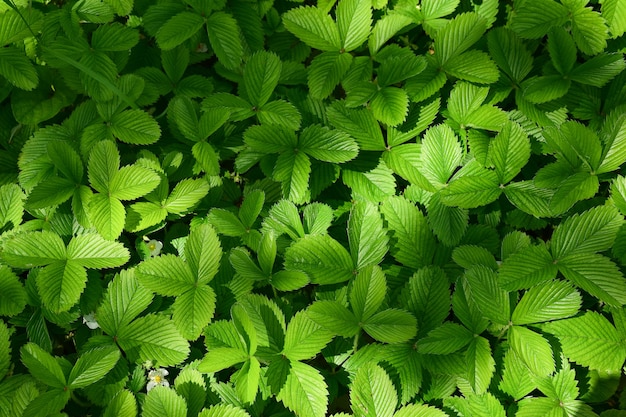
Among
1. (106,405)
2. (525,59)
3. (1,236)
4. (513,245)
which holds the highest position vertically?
(525,59)

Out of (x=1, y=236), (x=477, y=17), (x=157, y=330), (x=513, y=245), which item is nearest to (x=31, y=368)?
(x=157, y=330)

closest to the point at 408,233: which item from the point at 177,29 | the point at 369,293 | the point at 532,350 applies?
the point at 369,293

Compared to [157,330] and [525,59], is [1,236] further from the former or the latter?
[525,59]

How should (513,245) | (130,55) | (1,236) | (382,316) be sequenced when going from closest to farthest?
1. (382,316)
2. (513,245)
3. (1,236)
4. (130,55)

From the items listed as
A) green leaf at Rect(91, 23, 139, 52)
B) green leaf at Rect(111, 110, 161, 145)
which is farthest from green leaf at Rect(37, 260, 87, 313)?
green leaf at Rect(91, 23, 139, 52)

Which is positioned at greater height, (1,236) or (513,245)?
(513,245)

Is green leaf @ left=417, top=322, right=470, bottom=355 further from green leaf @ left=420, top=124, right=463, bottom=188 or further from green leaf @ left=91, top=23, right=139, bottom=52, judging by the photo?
green leaf @ left=91, top=23, right=139, bottom=52
